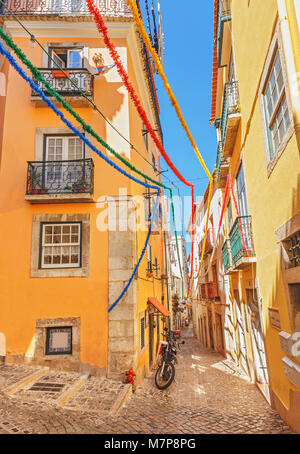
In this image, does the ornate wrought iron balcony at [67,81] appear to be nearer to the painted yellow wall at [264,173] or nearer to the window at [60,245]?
the window at [60,245]

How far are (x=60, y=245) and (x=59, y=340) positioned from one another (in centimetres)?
283

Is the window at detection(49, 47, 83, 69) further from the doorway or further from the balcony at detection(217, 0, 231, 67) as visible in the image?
the doorway

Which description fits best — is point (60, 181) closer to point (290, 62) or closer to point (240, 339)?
point (290, 62)

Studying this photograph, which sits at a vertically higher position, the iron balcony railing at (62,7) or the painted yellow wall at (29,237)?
the iron balcony railing at (62,7)

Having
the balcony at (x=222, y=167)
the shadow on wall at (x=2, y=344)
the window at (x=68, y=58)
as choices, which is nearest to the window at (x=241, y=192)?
the balcony at (x=222, y=167)

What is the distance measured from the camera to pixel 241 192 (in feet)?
32.3

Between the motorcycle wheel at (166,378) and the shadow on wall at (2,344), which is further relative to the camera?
the motorcycle wheel at (166,378)

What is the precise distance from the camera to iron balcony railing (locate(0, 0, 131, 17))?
10.7 meters

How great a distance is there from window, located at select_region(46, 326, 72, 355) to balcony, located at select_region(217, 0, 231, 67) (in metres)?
11.0

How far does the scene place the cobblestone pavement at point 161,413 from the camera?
5.29m

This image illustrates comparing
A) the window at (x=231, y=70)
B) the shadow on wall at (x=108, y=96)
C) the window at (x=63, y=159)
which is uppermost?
the window at (x=231, y=70)

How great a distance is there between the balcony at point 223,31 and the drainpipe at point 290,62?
6.25m

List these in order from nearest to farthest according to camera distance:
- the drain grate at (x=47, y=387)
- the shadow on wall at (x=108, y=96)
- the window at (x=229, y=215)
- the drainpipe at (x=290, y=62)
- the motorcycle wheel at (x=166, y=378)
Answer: the drainpipe at (x=290, y=62) < the drain grate at (x=47, y=387) < the motorcycle wheel at (x=166, y=378) < the shadow on wall at (x=108, y=96) < the window at (x=229, y=215)

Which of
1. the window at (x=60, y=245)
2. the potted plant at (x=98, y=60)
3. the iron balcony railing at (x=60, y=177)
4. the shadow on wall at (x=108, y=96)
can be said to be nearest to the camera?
the window at (x=60, y=245)
